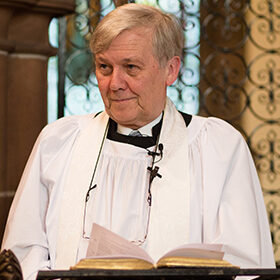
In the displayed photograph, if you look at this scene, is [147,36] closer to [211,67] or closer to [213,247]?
[213,247]

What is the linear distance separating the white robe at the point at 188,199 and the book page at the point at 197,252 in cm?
82

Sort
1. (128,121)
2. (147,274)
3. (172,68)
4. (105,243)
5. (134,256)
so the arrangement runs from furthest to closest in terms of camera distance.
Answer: (172,68), (128,121), (105,243), (134,256), (147,274)

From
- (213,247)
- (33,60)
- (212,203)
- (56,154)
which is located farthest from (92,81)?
(213,247)

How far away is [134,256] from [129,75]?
45.9 inches

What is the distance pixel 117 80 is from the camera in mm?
3100

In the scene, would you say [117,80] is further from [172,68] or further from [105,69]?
[172,68]

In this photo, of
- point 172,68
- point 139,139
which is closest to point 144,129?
point 139,139

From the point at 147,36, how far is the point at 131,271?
152 cm

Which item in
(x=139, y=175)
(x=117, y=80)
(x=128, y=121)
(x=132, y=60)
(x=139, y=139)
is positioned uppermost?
(x=132, y=60)

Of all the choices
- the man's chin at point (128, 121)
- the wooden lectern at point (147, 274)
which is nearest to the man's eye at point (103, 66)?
the man's chin at point (128, 121)

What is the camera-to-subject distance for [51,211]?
332 cm

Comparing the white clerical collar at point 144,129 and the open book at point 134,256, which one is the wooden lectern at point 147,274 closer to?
the open book at point 134,256

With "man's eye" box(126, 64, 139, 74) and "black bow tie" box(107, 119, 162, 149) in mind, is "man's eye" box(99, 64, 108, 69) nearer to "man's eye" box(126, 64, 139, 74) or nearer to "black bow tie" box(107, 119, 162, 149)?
"man's eye" box(126, 64, 139, 74)

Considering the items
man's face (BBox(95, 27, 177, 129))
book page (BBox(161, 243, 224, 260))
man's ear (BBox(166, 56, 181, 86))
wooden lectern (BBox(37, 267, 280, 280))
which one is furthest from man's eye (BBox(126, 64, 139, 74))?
wooden lectern (BBox(37, 267, 280, 280))
